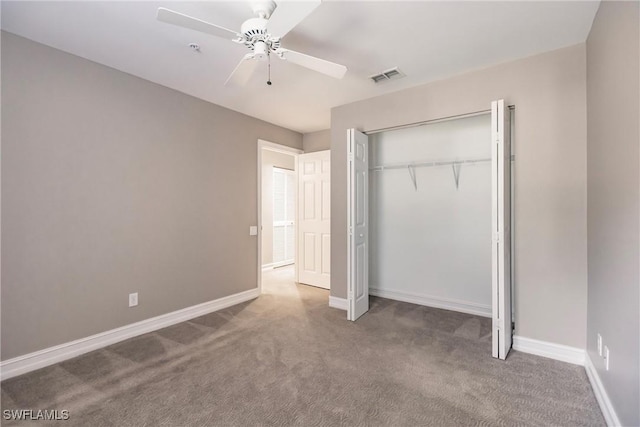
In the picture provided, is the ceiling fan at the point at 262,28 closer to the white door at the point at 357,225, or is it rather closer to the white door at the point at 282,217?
the white door at the point at 357,225

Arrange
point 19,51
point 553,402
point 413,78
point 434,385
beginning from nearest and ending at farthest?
point 553,402
point 434,385
point 19,51
point 413,78

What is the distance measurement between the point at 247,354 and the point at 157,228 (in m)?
1.63

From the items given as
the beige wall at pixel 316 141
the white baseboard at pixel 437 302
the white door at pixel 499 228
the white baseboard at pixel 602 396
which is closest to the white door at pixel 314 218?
the beige wall at pixel 316 141

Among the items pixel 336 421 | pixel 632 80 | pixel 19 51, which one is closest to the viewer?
pixel 632 80

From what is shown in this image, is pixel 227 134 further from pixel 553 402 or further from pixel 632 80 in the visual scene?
pixel 553 402

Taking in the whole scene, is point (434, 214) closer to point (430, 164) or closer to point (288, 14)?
point (430, 164)

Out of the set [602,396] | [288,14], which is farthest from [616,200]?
[288,14]

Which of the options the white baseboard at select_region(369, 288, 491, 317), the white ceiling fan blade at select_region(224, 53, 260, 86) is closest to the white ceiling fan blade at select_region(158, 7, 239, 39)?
the white ceiling fan blade at select_region(224, 53, 260, 86)

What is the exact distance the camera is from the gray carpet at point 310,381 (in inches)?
70.6

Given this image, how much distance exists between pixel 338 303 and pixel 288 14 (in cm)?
312

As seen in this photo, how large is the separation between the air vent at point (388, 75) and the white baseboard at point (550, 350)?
2.65m

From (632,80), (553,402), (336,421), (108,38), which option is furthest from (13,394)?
(632,80)

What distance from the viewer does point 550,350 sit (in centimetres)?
246

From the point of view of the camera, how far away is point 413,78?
299 cm
